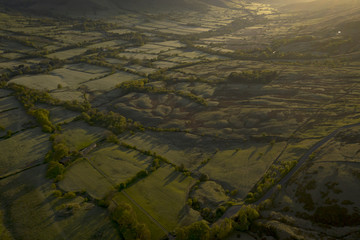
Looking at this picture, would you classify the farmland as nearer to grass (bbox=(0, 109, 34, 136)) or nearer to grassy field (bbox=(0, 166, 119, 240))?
grassy field (bbox=(0, 166, 119, 240))

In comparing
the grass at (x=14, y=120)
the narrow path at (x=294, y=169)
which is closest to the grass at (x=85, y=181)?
the narrow path at (x=294, y=169)

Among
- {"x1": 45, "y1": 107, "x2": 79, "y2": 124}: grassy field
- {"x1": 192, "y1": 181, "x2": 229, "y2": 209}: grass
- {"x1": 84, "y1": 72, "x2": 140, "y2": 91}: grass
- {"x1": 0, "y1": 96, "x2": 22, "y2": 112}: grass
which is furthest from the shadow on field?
{"x1": 0, "y1": 96, "x2": 22, "y2": 112}: grass

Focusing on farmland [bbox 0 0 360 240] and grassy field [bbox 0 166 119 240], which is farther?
farmland [bbox 0 0 360 240]

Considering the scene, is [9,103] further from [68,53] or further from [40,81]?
[68,53]

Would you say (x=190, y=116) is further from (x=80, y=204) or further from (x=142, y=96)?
(x=80, y=204)

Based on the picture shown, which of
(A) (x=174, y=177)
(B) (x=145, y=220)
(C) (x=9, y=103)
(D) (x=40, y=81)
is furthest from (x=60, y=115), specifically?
(B) (x=145, y=220)

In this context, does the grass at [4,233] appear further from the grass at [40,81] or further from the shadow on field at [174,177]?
the grass at [40,81]
